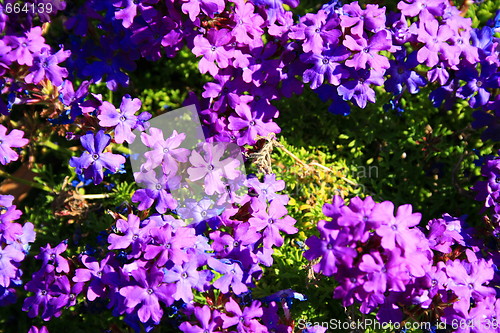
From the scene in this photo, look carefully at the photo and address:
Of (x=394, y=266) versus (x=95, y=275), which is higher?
(x=394, y=266)

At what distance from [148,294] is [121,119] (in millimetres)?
653

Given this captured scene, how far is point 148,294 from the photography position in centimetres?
185

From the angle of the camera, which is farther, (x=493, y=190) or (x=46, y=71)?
(x=46, y=71)

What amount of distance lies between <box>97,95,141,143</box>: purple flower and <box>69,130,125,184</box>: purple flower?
4cm

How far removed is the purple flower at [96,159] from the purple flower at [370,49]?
0.94 meters

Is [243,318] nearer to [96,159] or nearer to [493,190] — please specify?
[96,159]

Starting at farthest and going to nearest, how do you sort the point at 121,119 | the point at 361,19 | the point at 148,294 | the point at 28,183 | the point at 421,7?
the point at 28,183 → the point at 421,7 → the point at 361,19 → the point at 121,119 → the point at 148,294

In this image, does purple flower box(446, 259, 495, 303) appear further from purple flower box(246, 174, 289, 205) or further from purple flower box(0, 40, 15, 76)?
purple flower box(0, 40, 15, 76)

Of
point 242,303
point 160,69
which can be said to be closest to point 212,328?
point 242,303

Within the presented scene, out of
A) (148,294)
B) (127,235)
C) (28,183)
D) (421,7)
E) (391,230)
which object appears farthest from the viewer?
(28,183)

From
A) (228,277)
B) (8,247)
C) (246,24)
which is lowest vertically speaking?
(8,247)

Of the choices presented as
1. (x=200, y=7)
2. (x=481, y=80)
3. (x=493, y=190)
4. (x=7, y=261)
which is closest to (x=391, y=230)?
(x=493, y=190)

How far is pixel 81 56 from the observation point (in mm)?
2502

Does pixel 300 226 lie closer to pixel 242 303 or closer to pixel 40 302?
pixel 242 303
